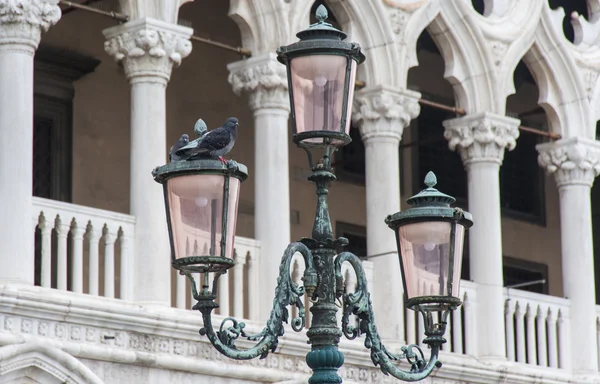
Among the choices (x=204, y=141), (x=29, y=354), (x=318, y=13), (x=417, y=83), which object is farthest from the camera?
(x=417, y=83)

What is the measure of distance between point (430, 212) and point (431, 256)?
0.79ft

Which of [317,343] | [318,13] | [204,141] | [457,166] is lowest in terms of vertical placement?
[317,343]

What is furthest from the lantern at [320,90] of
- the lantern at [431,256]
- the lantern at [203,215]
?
the lantern at [431,256]

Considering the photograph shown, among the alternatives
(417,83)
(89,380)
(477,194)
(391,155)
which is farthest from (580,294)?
(89,380)

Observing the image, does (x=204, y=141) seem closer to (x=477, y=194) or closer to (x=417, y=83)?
(x=477, y=194)

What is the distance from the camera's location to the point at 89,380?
43.3 feet

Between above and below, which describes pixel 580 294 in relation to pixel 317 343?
above

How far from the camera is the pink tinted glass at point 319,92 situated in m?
9.05

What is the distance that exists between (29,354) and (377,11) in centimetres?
525

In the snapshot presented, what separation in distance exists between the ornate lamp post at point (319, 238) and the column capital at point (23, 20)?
173 inches

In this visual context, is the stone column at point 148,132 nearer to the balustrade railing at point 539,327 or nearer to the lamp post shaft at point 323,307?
the balustrade railing at point 539,327

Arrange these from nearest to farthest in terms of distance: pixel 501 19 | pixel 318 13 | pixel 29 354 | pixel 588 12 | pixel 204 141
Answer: pixel 204 141, pixel 318 13, pixel 29 354, pixel 501 19, pixel 588 12

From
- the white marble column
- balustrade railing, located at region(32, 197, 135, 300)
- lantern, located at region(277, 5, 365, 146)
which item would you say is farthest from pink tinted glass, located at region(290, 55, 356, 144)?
the white marble column

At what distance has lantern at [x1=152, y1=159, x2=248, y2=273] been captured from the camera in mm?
8641
